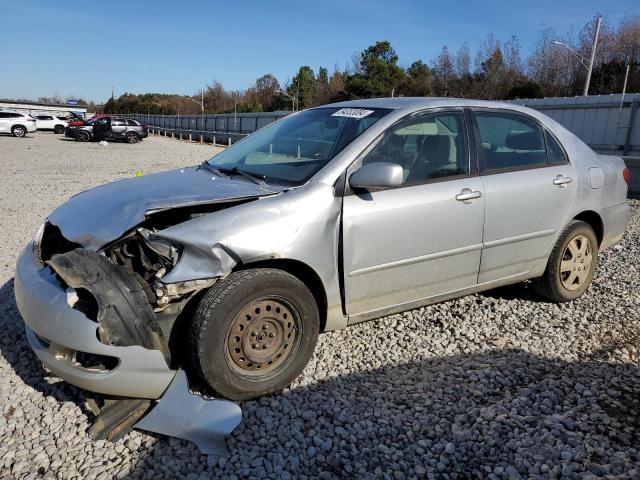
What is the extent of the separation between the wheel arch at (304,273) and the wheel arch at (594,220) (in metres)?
2.57

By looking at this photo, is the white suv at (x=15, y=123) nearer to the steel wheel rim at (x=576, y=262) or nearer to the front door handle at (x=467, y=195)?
the front door handle at (x=467, y=195)

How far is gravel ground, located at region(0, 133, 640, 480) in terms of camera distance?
2455mm

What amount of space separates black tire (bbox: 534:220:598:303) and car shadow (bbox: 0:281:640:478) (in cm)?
97

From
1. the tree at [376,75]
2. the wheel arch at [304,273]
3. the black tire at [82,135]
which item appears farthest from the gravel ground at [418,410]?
the tree at [376,75]

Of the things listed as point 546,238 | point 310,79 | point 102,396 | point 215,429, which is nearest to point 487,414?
point 215,429

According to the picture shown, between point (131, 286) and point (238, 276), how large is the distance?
0.56 m

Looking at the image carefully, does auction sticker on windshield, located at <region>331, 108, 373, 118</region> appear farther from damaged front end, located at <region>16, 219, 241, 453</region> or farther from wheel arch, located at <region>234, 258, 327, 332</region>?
damaged front end, located at <region>16, 219, 241, 453</region>

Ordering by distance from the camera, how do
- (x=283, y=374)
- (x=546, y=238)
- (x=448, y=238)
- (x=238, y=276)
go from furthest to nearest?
(x=546, y=238)
(x=448, y=238)
(x=283, y=374)
(x=238, y=276)

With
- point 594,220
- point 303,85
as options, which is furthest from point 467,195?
point 303,85

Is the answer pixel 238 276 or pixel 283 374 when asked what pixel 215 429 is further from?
pixel 238 276

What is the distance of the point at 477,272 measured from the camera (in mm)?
3826

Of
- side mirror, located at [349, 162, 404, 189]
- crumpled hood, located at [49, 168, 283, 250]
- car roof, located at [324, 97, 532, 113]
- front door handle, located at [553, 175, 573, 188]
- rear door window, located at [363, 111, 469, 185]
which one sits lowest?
crumpled hood, located at [49, 168, 283, 250]

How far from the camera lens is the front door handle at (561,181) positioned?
13.5ft

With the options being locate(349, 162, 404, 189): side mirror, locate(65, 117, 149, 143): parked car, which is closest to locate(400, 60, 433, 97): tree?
locate(65, 117, 149, 143): parked car
